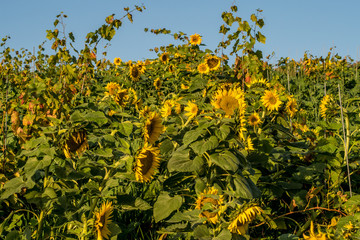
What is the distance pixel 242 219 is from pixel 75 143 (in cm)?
76

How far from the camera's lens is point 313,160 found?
276 cm

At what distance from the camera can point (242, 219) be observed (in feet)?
4.73

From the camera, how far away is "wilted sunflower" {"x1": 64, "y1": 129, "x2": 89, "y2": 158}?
1.54 metres

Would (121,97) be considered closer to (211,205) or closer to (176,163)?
(176,163)

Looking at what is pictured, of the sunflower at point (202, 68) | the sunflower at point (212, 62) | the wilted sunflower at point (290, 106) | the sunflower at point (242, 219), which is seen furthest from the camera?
the sunflower at point (202, 68)

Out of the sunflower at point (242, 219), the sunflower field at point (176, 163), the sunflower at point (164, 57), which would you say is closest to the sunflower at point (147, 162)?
the sunflower field at point (176, 163)

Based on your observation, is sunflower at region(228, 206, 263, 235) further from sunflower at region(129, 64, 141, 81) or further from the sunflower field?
sunflower at region(129, 64, 141, 81)

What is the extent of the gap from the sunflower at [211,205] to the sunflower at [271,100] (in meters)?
0.97

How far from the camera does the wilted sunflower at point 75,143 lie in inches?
60.5

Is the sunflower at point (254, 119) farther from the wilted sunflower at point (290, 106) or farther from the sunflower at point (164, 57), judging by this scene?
the sunflower at point (164, 57)

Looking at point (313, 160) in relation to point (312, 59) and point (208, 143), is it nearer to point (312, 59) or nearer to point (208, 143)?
point (208, 143)

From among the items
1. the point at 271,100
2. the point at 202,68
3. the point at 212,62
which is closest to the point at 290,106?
the point at 271,100

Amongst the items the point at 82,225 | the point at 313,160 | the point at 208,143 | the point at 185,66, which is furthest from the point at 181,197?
the point at 185,66

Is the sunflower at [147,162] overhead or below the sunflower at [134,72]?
below
